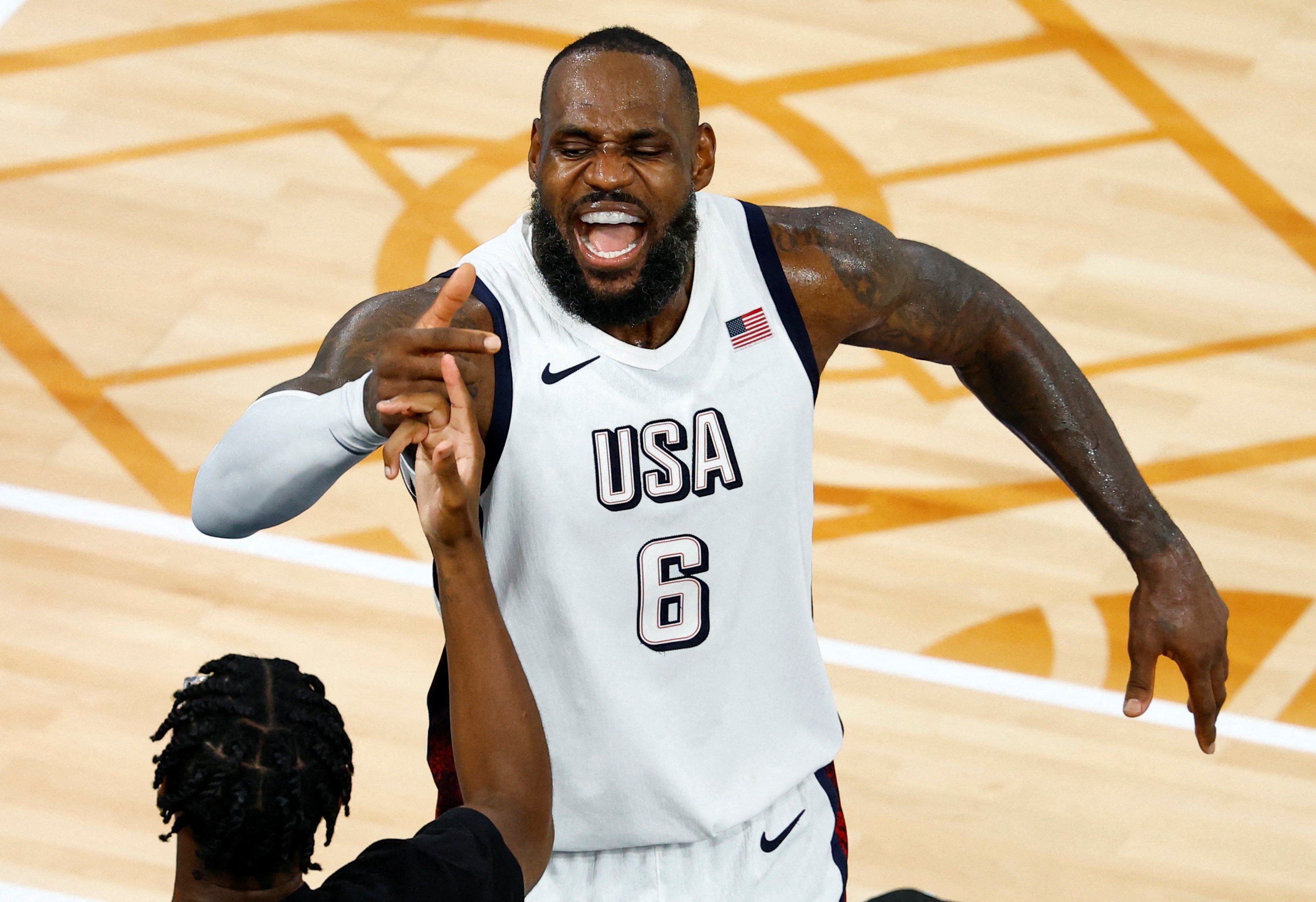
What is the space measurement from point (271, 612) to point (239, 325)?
1.40m

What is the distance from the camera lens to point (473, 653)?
2697 millimetres

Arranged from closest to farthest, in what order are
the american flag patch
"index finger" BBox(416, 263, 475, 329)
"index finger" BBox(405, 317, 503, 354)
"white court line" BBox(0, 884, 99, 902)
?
"index finger" BBox(405, 317, 503, 354)
"index finger" BBox(416, 263, 475, 329)
the american flag patch
"white court line" BBox(0, 884, 99, 902)

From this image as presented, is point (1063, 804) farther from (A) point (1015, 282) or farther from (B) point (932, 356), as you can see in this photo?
(A) point (1015, 282)

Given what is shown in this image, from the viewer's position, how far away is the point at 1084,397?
12.1 feet

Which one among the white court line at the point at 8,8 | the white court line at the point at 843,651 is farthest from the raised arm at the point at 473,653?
the white court line at the point at 8,8

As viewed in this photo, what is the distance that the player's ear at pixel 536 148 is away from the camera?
324 cm

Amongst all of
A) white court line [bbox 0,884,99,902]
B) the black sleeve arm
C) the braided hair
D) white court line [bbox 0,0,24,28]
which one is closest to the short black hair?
the braided hair

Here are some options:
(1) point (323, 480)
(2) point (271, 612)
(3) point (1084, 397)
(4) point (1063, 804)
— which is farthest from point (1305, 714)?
(1) point (323, 480)

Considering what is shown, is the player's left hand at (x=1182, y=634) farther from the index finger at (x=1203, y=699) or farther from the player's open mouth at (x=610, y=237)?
the player's open mouth at (x=610, y=237)

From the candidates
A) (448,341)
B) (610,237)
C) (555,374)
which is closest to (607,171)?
(610,237)

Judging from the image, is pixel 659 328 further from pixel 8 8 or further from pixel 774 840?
pixel 8 8

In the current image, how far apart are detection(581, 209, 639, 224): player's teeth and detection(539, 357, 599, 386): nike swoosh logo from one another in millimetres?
214

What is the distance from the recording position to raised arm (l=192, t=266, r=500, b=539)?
271 centimetres

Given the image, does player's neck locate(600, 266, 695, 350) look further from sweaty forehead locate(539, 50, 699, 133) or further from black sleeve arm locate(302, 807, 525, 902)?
black sleeve arm locate(302, 807, 525, 902)
